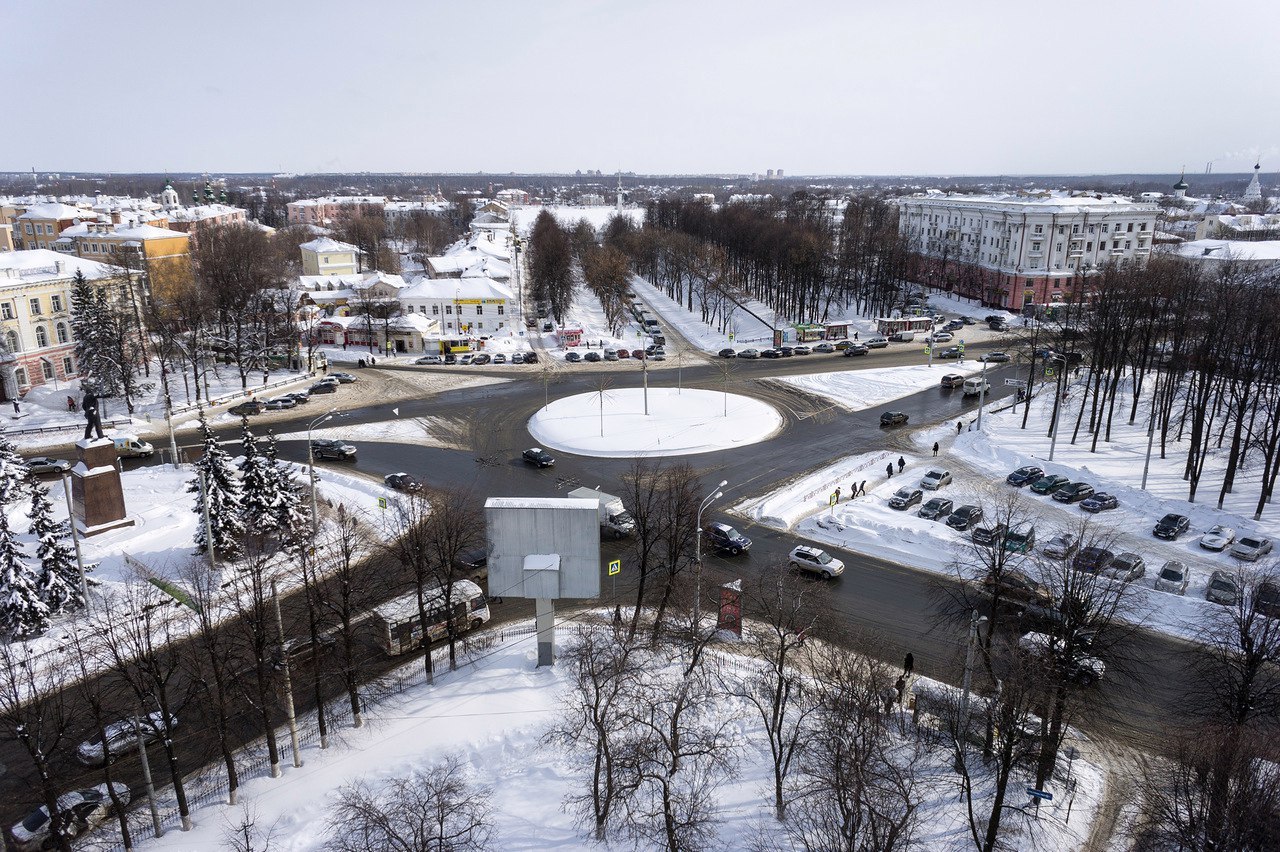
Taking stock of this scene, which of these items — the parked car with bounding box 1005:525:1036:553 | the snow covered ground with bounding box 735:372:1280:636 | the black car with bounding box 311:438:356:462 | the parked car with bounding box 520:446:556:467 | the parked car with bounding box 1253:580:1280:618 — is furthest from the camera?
the black car with bounding box 311:438:356:462

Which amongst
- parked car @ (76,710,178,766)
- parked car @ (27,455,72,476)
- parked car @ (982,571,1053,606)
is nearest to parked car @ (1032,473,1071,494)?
parked car @ (982,571,1053,606)

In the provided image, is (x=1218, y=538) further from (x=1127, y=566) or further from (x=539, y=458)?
(x=539, y=458)

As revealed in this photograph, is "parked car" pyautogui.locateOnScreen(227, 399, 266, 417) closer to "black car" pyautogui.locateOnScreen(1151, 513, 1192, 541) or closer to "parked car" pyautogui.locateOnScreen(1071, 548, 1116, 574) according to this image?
"parked car" pyautogui.locateOnScreen(1071, 548, 1116, 574)

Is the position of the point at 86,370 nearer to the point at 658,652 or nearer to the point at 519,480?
the point at 519,480

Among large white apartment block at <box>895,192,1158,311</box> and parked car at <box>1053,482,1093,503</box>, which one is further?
large white apartment block at <box>895,192,1158,311</box>

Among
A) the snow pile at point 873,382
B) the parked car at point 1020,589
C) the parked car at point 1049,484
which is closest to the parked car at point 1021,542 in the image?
the parked car at point 1020,589

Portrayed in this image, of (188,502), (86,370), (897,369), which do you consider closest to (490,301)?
(86,370)

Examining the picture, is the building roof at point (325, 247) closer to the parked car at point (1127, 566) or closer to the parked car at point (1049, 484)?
the parked car at point (1049, 484)
